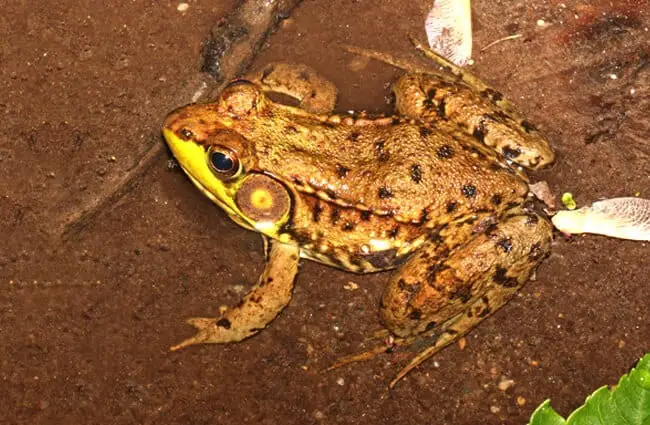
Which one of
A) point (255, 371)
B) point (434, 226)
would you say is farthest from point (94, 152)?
point (434, 226)

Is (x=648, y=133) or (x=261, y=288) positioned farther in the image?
(x=648, y=133)

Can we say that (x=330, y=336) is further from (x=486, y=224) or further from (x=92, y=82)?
(x=92, y=82)

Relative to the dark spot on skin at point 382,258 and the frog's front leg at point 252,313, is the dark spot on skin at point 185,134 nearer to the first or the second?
the frog's front leg at point 252,313

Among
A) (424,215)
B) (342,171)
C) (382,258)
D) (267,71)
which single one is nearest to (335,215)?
(342,171)

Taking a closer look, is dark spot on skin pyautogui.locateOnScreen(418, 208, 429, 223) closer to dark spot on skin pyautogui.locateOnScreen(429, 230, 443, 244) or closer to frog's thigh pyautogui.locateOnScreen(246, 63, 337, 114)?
dark spot on skin pyautogui.locateOnScreen(429, 230, 443, 244)

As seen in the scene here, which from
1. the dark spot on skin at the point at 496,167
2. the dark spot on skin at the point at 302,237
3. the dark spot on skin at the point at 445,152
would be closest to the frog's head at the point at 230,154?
the dark spot on skin at the point at 302,237

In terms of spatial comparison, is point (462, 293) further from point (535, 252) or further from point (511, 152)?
point (511, 152)
